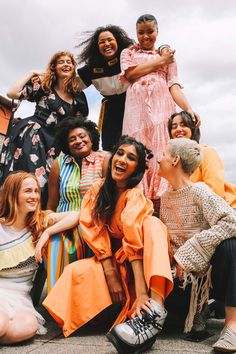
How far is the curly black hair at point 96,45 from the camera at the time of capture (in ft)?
14.5

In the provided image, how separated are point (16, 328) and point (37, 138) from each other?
1909mm

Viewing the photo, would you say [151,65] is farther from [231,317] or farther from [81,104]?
[231,317]

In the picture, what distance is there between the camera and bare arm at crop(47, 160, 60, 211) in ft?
11.8

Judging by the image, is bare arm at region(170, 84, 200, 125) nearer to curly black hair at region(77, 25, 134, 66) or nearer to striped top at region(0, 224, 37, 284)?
curly black hair at region(77, 25, 134, 66)

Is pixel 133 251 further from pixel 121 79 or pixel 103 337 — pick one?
pixel 121 79

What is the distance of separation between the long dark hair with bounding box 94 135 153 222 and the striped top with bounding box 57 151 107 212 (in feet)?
1.51

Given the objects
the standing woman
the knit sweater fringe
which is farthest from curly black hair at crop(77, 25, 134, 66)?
the knit sweater fringe

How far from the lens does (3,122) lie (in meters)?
5.79

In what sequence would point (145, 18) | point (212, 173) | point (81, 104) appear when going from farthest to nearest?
point (81, 104) < point (145, 18) < point (212, 173)

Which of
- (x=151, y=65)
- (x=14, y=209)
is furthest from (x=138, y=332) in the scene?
(x=151, y=65)

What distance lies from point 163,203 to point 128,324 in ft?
2.92

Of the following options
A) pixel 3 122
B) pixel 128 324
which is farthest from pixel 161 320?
pixel 3 122

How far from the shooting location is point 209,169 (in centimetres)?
314

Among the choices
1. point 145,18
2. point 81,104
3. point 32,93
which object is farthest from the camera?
point 81,104
